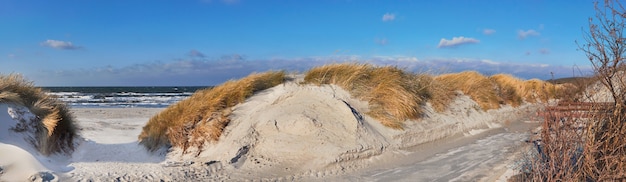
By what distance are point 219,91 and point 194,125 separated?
1.19m

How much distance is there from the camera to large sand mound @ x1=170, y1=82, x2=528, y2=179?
790 centimetres

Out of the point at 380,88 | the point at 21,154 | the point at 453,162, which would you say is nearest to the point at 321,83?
the point at 380,88

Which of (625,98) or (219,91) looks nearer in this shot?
(625,98)

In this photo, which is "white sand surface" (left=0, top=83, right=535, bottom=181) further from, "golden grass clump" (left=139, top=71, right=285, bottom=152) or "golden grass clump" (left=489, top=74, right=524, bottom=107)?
"golden grass clump" (left=489, top=74, right=524, bottom=107)

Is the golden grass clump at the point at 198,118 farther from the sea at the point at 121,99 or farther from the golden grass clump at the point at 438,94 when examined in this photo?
the sea at the point at 121,99

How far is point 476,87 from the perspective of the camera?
52.7 feet

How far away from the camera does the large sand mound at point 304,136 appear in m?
7.90

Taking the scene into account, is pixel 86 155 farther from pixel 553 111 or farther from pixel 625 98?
pixel 625 98

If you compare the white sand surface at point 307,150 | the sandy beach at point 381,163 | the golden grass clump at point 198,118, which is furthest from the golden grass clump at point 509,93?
the golden grass clump at point 198,118

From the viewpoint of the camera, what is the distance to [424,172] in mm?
7324

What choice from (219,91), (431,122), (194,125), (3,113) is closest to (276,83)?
(219,91)

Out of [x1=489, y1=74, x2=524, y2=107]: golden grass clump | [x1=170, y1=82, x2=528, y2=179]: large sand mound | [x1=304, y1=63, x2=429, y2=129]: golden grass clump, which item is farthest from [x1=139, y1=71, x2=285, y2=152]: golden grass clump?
[x1=489, y1=74, x2=524, y2=107]: golden grass clump

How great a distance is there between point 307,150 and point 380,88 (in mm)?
3470

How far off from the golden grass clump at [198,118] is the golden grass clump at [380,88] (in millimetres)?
1905
